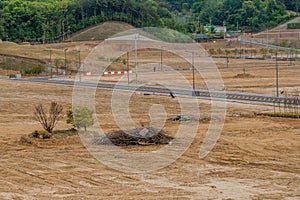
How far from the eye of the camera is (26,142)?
108 ft

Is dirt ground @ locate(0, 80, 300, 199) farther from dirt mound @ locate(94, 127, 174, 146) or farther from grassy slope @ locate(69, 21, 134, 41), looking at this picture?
grassy slope @ locate(69, 21, 134, 41)

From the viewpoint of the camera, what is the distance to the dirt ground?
23078 mm

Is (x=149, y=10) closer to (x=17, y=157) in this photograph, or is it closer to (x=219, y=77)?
(x=219, y=77)

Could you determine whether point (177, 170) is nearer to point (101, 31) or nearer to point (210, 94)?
point (210, 94)

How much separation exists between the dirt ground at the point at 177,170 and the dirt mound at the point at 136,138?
912 mm

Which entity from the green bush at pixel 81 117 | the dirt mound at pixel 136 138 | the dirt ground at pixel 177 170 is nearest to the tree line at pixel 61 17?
the dirt ground at pixel 177 170

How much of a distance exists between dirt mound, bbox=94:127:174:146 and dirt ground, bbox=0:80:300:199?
91cm

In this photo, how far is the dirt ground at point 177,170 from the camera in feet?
75.7

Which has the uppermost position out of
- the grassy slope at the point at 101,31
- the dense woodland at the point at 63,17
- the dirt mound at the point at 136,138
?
the dense woodland at the point at 63,17

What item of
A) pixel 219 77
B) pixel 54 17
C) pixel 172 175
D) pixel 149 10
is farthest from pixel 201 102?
pixel 149 10

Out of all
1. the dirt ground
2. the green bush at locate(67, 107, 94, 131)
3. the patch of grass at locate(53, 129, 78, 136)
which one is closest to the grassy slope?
the dirt ground

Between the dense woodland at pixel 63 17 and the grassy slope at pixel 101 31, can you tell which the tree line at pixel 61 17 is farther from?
the grassy slope at pixel 101 31

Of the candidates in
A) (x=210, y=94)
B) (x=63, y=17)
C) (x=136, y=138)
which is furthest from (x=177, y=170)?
(x=63, y=17)

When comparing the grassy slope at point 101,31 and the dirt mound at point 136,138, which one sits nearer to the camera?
the dirt mound at point 136,138
